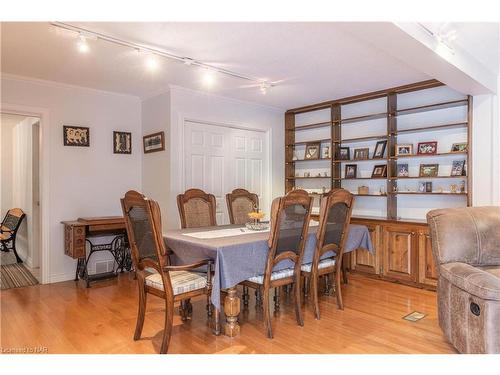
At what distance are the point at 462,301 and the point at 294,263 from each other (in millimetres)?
1204

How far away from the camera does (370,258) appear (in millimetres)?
4488

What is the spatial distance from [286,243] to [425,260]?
81.3 inches

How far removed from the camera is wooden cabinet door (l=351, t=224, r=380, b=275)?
4.39 meters

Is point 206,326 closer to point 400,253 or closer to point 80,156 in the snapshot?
point 400,253

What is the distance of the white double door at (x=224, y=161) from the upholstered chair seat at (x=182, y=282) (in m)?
2.10

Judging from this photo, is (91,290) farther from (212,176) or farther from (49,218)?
(212,176)

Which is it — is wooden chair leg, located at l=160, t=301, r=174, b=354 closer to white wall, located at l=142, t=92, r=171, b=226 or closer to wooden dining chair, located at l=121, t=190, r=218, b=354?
wooden dining chair, located at l=121, t=190, r=218, b=354

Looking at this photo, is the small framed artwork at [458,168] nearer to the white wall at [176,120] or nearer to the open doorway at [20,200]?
the white wall at [176,120]

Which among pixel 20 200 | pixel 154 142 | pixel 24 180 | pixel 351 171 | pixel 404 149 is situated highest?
pixel 154 142

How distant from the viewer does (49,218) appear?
4.28 meters

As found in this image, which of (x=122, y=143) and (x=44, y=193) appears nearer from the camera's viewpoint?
(x=44, y=193)

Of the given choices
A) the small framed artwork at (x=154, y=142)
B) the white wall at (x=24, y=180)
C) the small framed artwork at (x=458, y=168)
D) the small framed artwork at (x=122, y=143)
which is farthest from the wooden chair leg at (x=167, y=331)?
the white wall at (x=24, y=180)

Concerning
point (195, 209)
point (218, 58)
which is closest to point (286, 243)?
point (195, 209)

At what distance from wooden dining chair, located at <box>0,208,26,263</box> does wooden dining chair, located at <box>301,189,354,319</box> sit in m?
4.84
